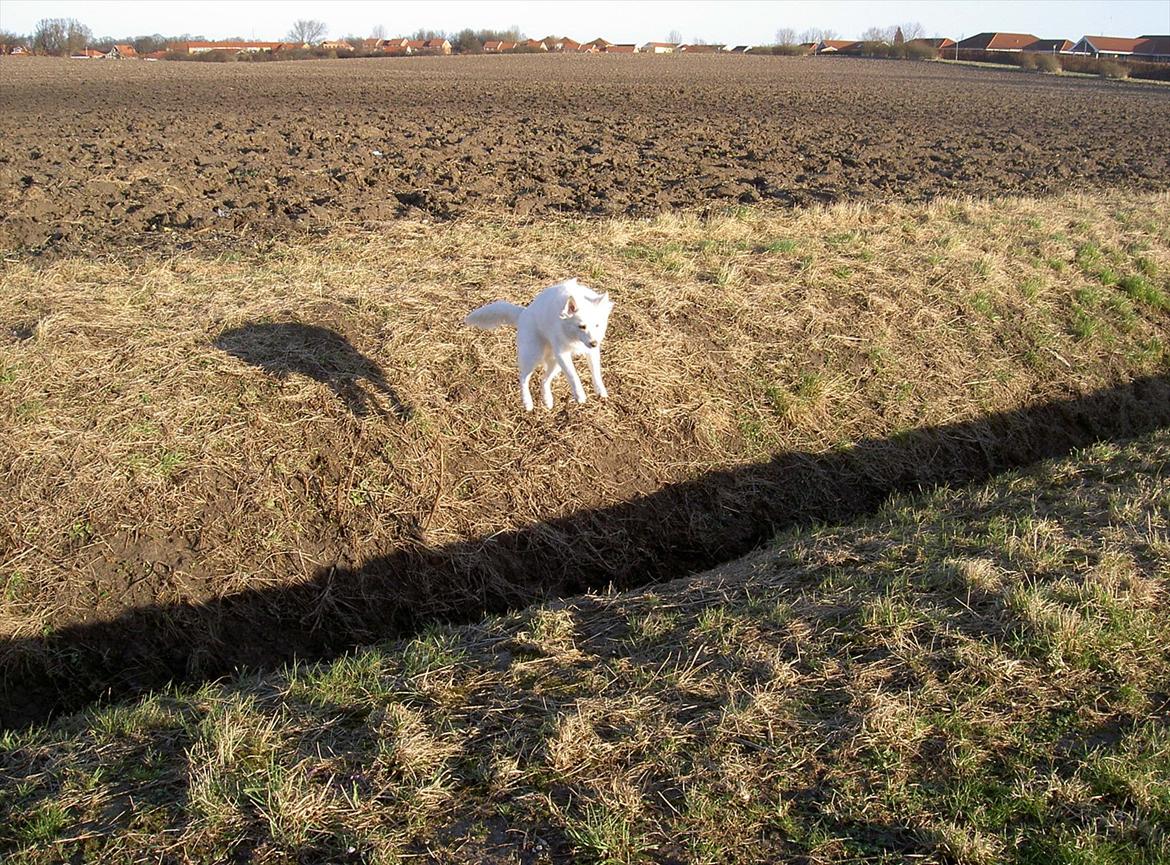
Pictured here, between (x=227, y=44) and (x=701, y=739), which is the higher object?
(x=227, y=44)

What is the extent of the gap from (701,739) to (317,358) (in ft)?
16.1

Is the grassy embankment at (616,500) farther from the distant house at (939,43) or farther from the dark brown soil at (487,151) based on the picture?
the distant house at (939,43)

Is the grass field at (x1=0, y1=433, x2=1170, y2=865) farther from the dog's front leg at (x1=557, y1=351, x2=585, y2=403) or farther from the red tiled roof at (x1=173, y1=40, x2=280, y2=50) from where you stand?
the red tiled roof at (x1=173, y1=40, x2=280, y2=50)

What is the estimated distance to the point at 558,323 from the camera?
17.7 ft

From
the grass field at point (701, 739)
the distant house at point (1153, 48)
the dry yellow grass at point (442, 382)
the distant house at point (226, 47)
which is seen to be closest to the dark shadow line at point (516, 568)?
the dry yellow grass at point (442, 382)

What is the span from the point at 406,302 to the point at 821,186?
942 cm

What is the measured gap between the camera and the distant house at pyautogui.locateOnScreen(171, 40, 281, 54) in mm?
79269

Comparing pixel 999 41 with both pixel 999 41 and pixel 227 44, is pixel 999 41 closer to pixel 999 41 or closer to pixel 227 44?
pixel 999 41

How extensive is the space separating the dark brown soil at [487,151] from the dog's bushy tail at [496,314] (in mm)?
5068

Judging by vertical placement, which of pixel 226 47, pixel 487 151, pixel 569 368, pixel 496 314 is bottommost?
pixel 569 368

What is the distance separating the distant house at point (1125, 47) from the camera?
91.8 m

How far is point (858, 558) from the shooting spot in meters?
5.31

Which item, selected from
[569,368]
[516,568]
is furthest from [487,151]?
[569,368]

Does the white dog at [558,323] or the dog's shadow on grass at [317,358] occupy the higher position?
the white dog at [558,323]
